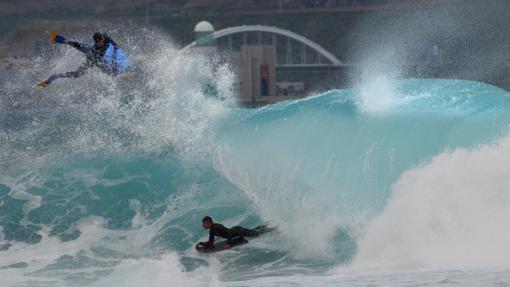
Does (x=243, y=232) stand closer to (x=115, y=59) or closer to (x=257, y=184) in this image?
(x=257, y=184)

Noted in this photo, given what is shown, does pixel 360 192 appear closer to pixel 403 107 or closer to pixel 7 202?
pixel 403 107

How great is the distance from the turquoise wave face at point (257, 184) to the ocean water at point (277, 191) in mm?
44

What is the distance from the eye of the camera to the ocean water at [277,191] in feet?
54.0

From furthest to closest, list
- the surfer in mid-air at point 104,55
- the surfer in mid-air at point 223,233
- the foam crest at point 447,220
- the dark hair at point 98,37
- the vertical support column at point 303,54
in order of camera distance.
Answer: the vertical support column at point 303,54 < the surfer in mid-air at point 104,55 < the dark hair at point 98,37 < the surfer in mid-air at point 223,233 < the foam crest at point 447,220

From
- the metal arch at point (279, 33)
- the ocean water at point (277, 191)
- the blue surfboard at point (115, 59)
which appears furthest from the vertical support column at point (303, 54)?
the blue surfboard at point (115, 59)

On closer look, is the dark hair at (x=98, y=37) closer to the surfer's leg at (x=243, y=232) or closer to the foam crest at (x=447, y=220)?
the surfer's leg at (x=243, y=232)

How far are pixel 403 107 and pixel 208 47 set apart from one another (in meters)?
55.4

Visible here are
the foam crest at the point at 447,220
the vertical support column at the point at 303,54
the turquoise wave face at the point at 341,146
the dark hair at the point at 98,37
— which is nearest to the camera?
the foam crest at the point at 447,220

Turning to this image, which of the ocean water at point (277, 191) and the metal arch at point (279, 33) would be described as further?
the metal arch at point (279, 33)

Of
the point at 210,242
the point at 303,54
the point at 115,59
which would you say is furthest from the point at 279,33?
the point at 210,242

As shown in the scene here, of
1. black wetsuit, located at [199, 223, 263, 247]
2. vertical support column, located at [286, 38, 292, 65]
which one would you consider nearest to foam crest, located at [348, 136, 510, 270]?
black wetsuit, located at [199, 223, 263, 247]

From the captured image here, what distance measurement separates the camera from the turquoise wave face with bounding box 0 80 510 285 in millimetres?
18047

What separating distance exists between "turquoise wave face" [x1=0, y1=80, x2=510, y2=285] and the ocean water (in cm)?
4

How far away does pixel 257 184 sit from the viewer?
20.5 meters
